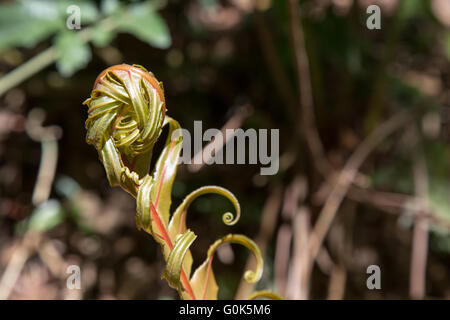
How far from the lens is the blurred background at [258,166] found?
3.09 feet

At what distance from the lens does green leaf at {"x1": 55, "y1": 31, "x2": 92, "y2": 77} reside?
2.51 ft

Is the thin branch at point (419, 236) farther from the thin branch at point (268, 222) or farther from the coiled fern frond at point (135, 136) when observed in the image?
the coiled fern frond at point (135, 136)

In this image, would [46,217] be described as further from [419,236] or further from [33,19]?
[419,236]

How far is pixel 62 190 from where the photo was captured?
3.63ft

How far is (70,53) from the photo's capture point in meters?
0.78

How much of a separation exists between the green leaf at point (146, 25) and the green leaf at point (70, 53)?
0.08 meters

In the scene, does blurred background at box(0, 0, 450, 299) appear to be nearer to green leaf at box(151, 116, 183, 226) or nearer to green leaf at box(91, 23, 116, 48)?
green leaf at box(91, 23, 116, 48)

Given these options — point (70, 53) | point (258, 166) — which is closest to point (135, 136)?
point (70, 53)

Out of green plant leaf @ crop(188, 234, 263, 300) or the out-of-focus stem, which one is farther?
the out-of-focus stem

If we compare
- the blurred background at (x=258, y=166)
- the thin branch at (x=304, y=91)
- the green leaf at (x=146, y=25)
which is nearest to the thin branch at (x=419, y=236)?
the blurred background at (x=258, y=166)

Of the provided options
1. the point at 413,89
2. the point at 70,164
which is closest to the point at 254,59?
the point at 413,89

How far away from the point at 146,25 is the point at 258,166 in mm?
402

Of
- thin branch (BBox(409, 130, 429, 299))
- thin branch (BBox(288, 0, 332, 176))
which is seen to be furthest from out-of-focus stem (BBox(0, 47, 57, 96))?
thin branch (BBox(409, 130, 429, 299))

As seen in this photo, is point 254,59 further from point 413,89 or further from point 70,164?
point 70,164
